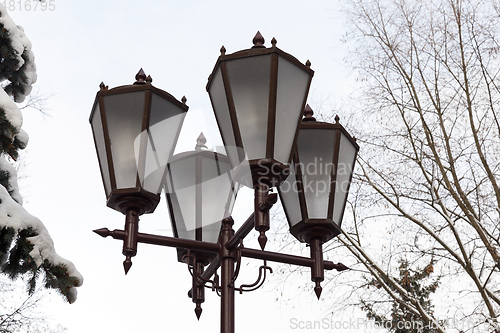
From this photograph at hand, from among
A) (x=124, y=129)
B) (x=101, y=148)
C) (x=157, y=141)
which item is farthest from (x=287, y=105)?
(x=101, y=148)

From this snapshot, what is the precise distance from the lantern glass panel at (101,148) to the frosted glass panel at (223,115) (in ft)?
1.83

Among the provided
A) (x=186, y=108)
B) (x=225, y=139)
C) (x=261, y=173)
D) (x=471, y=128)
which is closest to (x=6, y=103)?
(x=186, y=108)

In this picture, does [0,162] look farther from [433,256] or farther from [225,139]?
[433,256]

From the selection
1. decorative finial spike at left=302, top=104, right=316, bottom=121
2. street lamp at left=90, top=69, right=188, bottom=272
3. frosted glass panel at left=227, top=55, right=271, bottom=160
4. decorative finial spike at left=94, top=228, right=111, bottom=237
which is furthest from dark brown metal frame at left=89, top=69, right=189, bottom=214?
decorative finial spike at left=302, top=104, right=316, bottom=121

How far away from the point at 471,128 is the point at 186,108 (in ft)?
24.0

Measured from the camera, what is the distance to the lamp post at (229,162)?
7.55 ft

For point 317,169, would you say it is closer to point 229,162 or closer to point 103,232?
point 229,162

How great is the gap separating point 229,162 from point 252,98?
0.42 m

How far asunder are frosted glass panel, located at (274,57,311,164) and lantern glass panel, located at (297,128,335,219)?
1.33 ft

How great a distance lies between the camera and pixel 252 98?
2318 mm

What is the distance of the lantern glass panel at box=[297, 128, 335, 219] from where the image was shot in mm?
2768

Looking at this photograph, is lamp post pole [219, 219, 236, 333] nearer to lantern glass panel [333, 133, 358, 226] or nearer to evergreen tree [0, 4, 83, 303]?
lantern glass panel [333, 133, 358, 226]

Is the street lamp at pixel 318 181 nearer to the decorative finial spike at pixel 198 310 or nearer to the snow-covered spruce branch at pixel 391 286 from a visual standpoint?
the decorative finial spike at pixel 198 310

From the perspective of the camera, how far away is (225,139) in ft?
8.06
